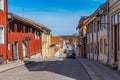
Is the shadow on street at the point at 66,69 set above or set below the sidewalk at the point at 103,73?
below

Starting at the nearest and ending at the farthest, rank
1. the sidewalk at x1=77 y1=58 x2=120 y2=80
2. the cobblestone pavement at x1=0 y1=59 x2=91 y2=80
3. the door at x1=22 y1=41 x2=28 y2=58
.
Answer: the sidewalk at x1=77 y1=58 x2=120 y2=80, the cobblestone pavement at x1=0 y1=59 x2=91 y2=80, the door at x1=22 y1=41 x2=28 y2=58

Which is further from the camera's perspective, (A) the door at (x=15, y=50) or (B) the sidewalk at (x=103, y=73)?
(A) the door at (x=15, y=50)

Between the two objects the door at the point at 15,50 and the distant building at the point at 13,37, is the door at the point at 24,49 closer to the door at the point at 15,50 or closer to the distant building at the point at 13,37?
the distant building at the point at 13,37

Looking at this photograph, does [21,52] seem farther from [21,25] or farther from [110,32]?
[110,32]

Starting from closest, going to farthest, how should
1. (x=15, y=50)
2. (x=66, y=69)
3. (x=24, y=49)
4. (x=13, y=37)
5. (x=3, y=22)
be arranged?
1. (x=66, y=69)
2. (x=3, y=22)
3. (x=13, y=37)
4. (x=15, y=50)
5. (x=24, y=49)

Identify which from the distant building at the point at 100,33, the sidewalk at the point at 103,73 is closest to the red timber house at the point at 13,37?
the distant building at the point at 100,33

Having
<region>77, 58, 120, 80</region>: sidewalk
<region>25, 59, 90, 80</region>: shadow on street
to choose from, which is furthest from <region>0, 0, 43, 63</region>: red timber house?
<region>77, 58, 120, 80</region>: sidewalk

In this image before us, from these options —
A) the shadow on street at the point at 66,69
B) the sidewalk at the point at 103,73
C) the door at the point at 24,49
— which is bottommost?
the shadow on street at the point at 66,69

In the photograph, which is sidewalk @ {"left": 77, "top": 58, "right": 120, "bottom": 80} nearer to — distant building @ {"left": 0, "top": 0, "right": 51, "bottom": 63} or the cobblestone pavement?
the cobblestone pavement

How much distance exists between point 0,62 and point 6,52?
2.15 m

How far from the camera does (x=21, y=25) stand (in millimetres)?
37656

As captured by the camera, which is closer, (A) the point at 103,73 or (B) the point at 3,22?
(A) the point at 103,73

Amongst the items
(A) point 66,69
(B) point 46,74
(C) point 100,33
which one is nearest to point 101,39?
(C) point 100,33

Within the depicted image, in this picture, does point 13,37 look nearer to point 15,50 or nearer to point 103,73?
point 15,50
